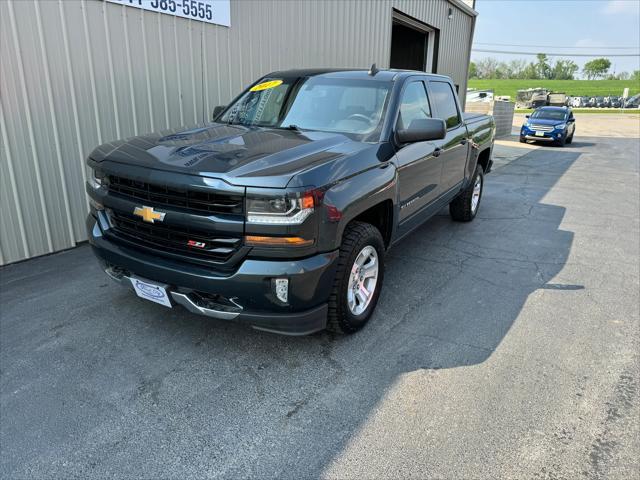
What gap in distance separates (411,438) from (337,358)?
2.86ft

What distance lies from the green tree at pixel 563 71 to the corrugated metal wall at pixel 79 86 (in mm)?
141124

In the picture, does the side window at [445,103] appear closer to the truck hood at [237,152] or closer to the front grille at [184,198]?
the truck hood at [237,152]

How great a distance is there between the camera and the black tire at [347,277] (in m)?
3.20

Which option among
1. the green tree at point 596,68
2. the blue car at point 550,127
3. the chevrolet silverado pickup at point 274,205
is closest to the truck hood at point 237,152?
the chevrolet silverado pickup at point 274,205

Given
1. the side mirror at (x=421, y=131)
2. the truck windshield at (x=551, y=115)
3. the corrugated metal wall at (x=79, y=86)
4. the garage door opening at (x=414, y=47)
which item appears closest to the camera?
the side mirror at (x=421, y=131)

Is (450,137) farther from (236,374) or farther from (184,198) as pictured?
(236,374)

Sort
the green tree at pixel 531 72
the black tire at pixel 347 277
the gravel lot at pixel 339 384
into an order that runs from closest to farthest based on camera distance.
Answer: the gravel lot at pixel 339 384, the black tire at pixel 347 277, the green tree at pixel 531 72

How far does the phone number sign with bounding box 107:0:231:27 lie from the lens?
5.59 metres

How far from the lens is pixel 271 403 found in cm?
283

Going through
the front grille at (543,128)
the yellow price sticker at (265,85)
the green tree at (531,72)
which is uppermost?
the green tree at (531,72)

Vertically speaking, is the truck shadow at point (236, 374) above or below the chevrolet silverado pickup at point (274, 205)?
below

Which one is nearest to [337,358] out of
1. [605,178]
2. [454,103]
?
[454,103]

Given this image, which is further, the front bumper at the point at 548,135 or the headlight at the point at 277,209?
the front bumper at the point at 548,135

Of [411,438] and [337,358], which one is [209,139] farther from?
[411,438]
